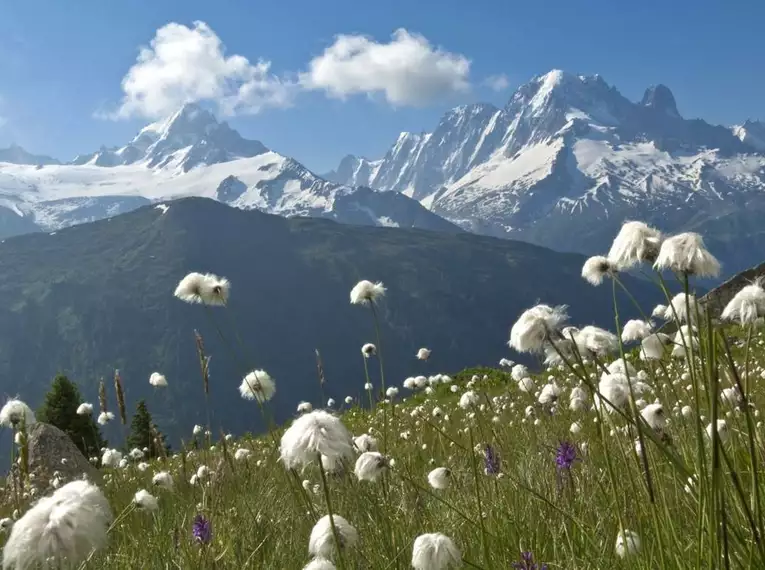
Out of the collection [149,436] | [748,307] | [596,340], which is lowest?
[149,436]

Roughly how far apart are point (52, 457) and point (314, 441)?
1047cm

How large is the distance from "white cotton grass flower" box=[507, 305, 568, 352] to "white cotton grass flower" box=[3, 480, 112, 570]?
160cm

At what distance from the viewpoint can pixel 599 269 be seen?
3441mm

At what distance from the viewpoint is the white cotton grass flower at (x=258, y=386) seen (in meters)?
5.98

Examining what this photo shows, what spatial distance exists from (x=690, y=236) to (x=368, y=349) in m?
6.36

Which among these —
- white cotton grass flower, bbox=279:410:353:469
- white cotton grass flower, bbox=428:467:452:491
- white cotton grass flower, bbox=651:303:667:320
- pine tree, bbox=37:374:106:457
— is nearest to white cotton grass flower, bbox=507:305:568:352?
white cotton grass flower, bbox=279:410:353:469

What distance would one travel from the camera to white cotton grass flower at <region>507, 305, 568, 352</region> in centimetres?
272

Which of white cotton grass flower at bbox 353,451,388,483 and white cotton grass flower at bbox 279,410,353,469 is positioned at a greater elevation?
white cotton grass flower at bbox 279,410,353,469

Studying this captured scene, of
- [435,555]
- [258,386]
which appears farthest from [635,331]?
[258,386]

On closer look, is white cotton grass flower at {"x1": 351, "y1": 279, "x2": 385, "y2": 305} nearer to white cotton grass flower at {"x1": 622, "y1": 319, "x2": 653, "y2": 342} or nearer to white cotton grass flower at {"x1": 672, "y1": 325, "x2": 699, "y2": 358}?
white cotton grass flower at {"x1": 622, "y1": 319, "x2": 653, "y2": 342}

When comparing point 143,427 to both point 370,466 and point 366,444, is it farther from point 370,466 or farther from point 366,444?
point 370,466

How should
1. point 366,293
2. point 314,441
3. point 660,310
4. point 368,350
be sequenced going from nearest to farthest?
point 314,441 → point 366,293 → point 660,310 → point 368,350

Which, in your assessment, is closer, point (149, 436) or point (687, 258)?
point (687, 258)

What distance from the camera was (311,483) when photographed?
22.1ft
